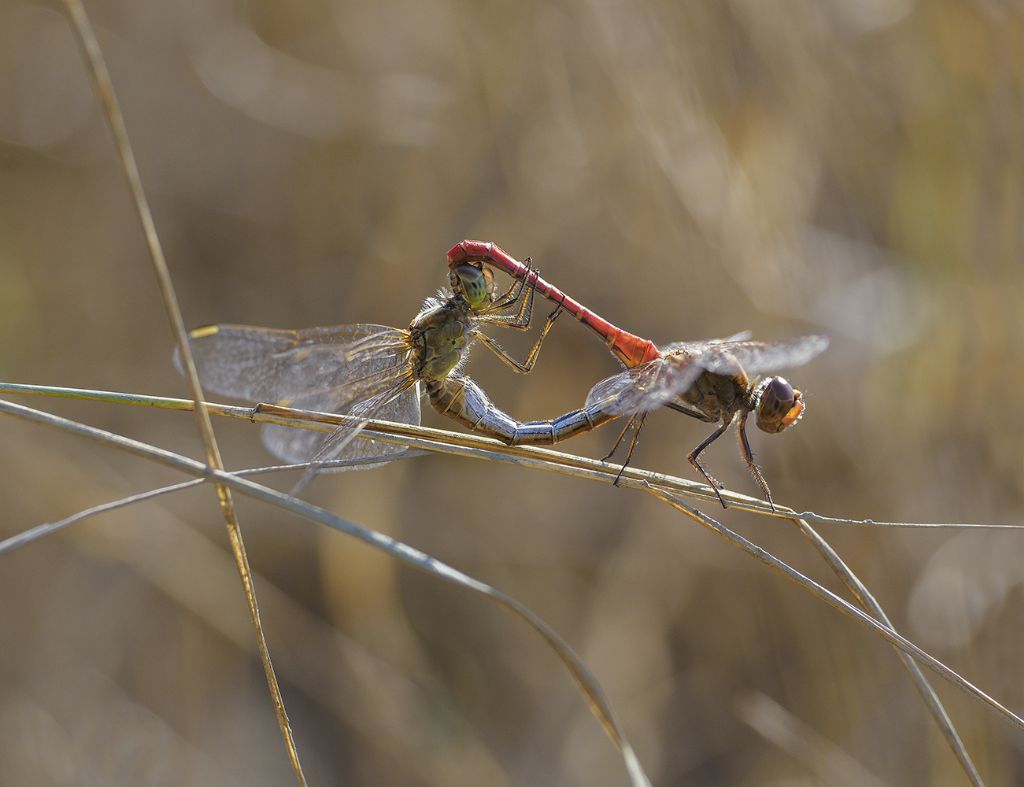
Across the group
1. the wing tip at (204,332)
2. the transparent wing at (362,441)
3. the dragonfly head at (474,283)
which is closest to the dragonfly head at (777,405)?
the dragonfly head at (474,283)

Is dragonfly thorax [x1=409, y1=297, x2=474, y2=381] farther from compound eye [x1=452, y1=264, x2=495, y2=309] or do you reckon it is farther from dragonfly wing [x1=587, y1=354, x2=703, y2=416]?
dragonfly wing [x1=587, y1=354, x2=703, y2=416]

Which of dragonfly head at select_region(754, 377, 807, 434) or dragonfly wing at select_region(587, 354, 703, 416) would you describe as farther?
dragonfly head at select_region(754, 377, 807, 434)

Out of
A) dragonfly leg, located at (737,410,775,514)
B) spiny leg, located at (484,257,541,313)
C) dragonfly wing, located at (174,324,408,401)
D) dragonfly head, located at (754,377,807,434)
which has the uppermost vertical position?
spiny leg, located at (484,257,541,313)

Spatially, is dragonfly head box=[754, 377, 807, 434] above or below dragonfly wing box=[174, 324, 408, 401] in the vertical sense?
below

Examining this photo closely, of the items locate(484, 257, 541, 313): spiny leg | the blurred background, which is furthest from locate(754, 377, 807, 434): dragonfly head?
the blurred background

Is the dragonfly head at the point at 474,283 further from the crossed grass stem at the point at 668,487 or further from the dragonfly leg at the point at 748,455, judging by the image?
the dragonfly leg at the point at 748,455

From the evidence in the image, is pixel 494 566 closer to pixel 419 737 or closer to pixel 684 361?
pixel 419 737
